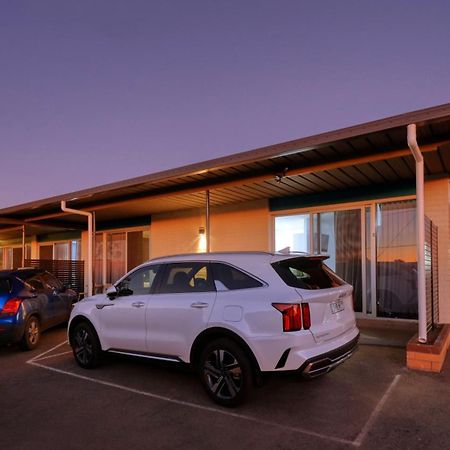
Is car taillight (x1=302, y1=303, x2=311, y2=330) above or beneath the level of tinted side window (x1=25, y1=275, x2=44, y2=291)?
above

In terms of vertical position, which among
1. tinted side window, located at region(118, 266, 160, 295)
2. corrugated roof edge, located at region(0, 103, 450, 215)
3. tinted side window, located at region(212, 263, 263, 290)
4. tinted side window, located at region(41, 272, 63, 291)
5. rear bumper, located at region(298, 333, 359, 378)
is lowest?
rear bumper, located at region(298, 333, 359, 378)

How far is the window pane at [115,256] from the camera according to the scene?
14.6 meters

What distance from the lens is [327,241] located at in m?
9.50

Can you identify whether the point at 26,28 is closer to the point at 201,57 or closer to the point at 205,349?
the point at 201,57

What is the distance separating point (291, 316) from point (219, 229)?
762cm

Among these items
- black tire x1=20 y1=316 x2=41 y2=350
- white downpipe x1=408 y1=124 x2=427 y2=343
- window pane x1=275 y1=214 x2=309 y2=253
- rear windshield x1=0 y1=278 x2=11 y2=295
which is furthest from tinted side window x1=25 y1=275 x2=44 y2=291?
white downpipe x1=408 y1=124 x2=427 y2=343

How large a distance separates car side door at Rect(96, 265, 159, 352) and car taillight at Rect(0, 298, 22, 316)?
6.89ft

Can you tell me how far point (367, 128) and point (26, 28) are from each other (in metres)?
11.6

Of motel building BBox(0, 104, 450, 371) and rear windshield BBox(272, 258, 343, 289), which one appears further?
motel building BBox(0, 104, 450, 371)

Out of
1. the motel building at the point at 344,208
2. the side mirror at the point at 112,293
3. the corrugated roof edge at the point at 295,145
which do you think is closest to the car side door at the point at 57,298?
the motel building at the point at 344,208

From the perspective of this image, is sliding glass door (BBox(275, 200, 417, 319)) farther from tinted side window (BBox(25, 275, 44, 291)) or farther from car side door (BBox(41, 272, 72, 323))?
tinted side window (BBox(25, 275, 44, 291))

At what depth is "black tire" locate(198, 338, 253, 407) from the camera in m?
4.17

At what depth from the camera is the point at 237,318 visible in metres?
4.25

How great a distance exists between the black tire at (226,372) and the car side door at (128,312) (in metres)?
1.09
